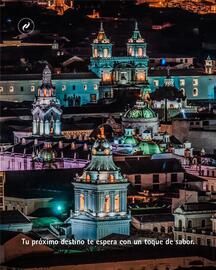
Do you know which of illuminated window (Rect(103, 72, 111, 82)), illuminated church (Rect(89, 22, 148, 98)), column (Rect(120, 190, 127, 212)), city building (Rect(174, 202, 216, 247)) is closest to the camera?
city building (Rect(174, 202, 216, 247))

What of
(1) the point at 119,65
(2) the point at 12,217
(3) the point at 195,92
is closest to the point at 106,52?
(1) the point at 119,65

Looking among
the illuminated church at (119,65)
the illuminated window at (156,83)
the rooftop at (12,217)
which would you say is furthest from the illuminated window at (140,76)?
the rooftop at (12,217)

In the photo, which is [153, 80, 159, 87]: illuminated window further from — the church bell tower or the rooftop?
the rooftop

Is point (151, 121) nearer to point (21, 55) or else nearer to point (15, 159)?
point (15, 159)

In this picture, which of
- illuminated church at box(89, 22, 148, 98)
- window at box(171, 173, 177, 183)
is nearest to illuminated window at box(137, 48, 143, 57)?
illuminated church at box(89, 22, 148, 98)

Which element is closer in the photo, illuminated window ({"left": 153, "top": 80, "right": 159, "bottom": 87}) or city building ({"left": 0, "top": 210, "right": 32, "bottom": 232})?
city building ({"left": 0, "top": 210, "right": 32, "bottom": 232})

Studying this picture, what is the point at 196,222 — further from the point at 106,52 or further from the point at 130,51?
the point at 130,51

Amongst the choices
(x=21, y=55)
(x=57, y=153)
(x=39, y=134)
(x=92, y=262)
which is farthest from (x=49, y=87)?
(x=92, y=262)
